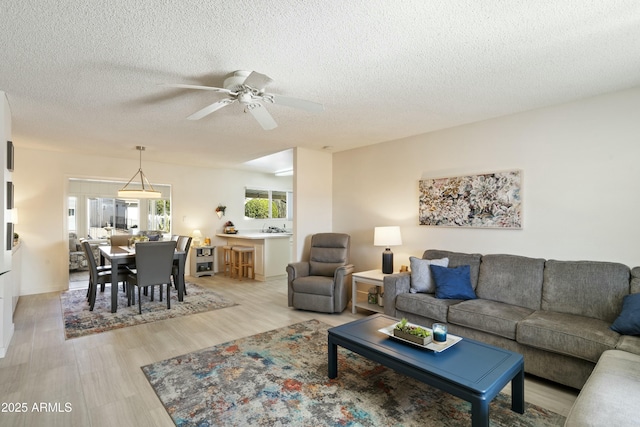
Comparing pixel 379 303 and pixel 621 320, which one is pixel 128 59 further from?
pixel 621 320

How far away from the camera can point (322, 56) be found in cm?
228

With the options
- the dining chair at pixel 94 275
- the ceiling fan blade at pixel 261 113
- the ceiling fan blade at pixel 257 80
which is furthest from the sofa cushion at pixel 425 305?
the dining chair at pixel 94 275

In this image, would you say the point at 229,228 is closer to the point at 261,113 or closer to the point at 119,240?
the point at 119,240

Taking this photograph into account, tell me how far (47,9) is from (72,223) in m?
8.19

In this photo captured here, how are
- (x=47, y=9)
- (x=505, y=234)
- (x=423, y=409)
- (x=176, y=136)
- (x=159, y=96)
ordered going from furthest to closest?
(x=176, y=136) < (x=505, y=234) < (x=159, y=96) < (x=423, y=409) < (x=47, y=9)

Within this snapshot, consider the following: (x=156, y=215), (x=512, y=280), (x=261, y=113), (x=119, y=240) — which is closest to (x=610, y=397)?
(x=512, y=280)

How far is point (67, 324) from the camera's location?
3801 millimetres

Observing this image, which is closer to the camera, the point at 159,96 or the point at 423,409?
the point at 423,409

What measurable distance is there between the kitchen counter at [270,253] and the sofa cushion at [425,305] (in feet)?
11.4

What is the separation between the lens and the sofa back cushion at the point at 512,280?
119 inches

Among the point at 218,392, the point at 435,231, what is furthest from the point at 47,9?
the point at 435,231

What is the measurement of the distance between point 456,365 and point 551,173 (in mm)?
2377

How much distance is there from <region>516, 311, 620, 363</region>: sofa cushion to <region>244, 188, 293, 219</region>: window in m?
6.56

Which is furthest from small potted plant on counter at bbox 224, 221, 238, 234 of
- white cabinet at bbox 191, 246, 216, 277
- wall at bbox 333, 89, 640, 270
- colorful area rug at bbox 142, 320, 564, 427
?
colorful area rug at bbox 142, 320, 564, 427
